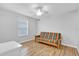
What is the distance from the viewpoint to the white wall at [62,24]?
1.17 m

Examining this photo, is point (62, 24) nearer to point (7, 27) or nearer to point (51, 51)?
point (51, 51)

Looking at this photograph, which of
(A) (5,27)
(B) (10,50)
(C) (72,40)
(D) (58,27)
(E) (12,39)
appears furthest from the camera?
(D) (58,27)

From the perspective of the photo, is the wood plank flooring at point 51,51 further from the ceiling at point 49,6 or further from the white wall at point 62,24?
the ceiling at point 49,6

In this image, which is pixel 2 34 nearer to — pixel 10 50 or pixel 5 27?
pixel 5 27

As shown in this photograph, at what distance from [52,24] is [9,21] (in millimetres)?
929

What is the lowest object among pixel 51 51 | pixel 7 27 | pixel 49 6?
pixel 51 51

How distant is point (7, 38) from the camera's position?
35.1 inches

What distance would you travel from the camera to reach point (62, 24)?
1.24 meters

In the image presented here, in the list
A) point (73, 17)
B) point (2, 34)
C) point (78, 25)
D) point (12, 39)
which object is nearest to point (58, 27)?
point (73, 17)

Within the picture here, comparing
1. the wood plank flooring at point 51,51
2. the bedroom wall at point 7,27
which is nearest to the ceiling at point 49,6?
the bedroom wall at point 7,27

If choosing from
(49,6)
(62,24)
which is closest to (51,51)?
(62,24)

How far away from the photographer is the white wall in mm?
1171

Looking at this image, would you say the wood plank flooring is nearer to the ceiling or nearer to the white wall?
the white wall

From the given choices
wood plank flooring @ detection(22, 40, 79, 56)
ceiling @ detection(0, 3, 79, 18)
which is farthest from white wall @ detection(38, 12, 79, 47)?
wood plank flooring @ detection(22, 40, 79, 56)
